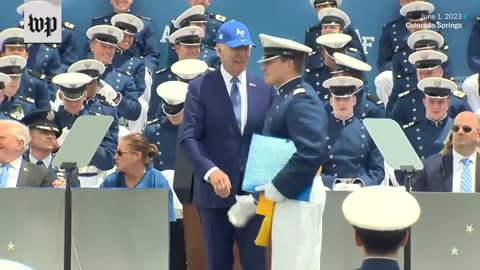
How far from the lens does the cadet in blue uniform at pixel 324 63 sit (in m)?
9.34

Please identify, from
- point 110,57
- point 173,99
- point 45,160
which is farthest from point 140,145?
point 110,57

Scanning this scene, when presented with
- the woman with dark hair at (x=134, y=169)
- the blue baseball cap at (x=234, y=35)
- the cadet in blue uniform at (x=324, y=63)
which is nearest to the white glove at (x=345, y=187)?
the woman with dark hair at (x=134, y=169)

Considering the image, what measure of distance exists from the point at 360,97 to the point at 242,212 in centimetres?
337

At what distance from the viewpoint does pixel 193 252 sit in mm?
7148

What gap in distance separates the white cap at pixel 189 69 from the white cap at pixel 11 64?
4.65 ft

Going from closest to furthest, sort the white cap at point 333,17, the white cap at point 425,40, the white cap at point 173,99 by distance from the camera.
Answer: the white cap at point 173,99 → the white cap at point 425,40 → the white cap at point 333,17

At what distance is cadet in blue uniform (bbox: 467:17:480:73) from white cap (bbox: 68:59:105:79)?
361 cm

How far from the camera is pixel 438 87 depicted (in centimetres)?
866

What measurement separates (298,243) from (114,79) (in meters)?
4.68

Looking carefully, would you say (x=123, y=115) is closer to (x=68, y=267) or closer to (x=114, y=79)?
(x=114, y=79)

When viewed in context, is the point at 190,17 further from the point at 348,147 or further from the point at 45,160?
the point at 45,160

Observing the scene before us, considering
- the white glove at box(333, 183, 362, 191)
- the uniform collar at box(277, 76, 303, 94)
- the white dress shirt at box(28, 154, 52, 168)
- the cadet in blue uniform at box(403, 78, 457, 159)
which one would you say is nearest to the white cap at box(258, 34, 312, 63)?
the uniform collar at box(277, 76, 303, 94)

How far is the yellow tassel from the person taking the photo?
5.61 metres

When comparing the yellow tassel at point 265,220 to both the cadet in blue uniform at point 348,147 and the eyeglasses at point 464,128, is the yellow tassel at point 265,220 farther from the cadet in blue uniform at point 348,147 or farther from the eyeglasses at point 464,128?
the eyeglasses at point 464,128
